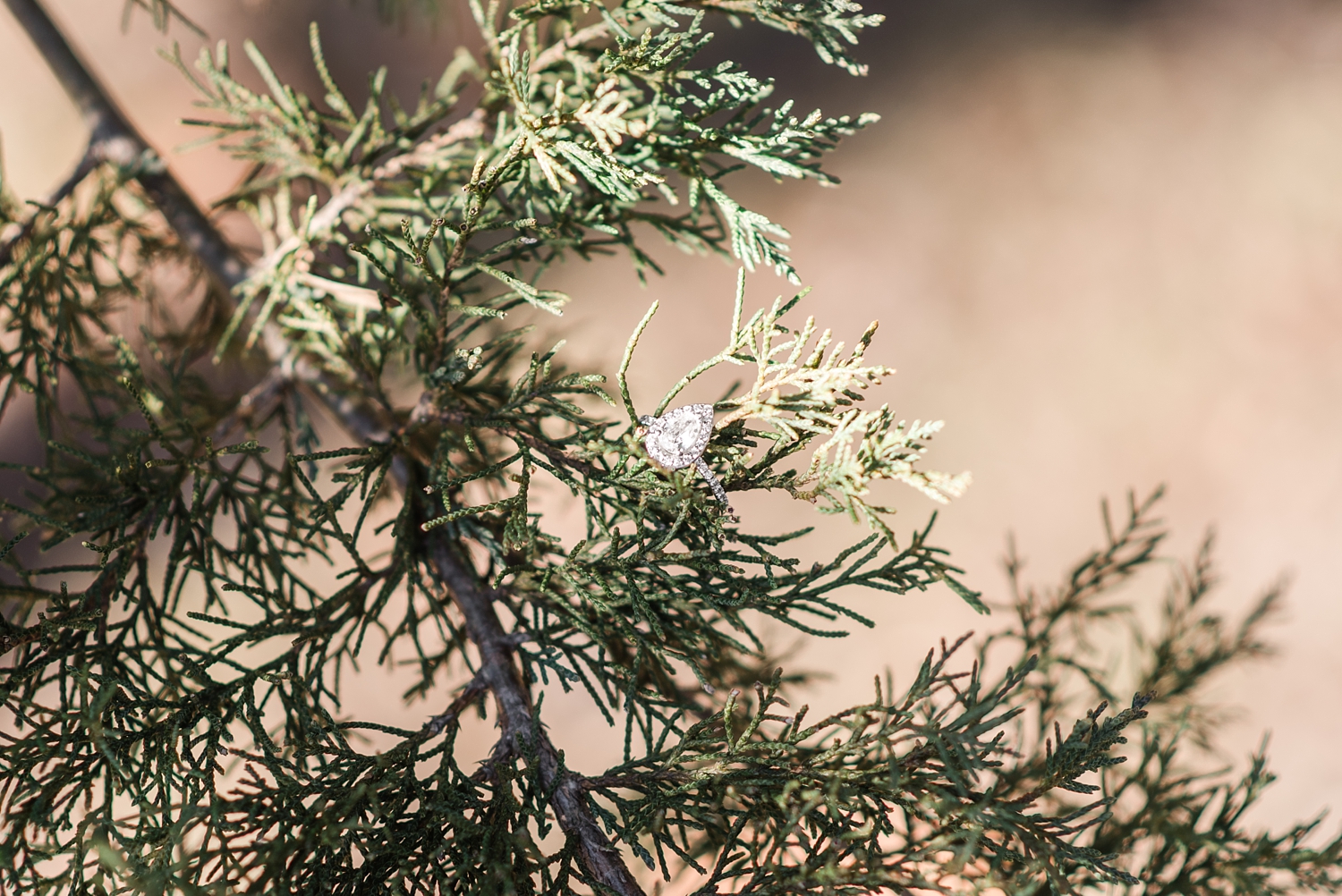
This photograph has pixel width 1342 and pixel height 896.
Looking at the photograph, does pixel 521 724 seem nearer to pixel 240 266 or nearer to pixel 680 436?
pixel 680 436

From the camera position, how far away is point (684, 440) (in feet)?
3.34

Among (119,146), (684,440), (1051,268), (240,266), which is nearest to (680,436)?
(684,440)

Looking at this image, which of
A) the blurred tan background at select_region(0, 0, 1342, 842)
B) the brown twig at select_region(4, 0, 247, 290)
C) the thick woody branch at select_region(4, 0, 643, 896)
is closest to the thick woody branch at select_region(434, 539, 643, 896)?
the thick woody branch at select_region(4, 0, 643, 896)

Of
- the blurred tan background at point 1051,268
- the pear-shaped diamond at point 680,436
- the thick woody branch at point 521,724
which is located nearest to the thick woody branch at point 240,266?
the thick woody branch at point 521,724

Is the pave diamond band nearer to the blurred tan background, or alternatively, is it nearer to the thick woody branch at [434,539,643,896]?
the thick woody branch at [434,539,643,896]

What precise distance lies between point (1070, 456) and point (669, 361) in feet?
7.15

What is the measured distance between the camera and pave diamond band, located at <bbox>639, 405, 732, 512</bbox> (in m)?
1.01

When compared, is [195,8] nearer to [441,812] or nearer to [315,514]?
[315,514]

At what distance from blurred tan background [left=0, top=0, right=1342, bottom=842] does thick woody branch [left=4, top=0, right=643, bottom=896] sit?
1958 millimetres

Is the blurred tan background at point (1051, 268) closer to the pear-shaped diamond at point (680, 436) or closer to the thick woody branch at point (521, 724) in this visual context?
the thick woody branch at point (521, 724)

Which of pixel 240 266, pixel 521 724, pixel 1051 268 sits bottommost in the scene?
pixel 521 724

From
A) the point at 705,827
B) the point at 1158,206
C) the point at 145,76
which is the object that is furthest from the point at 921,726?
the point at 145,76

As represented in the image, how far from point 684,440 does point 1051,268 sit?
384 cm

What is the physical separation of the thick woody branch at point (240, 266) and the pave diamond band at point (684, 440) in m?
0.54
